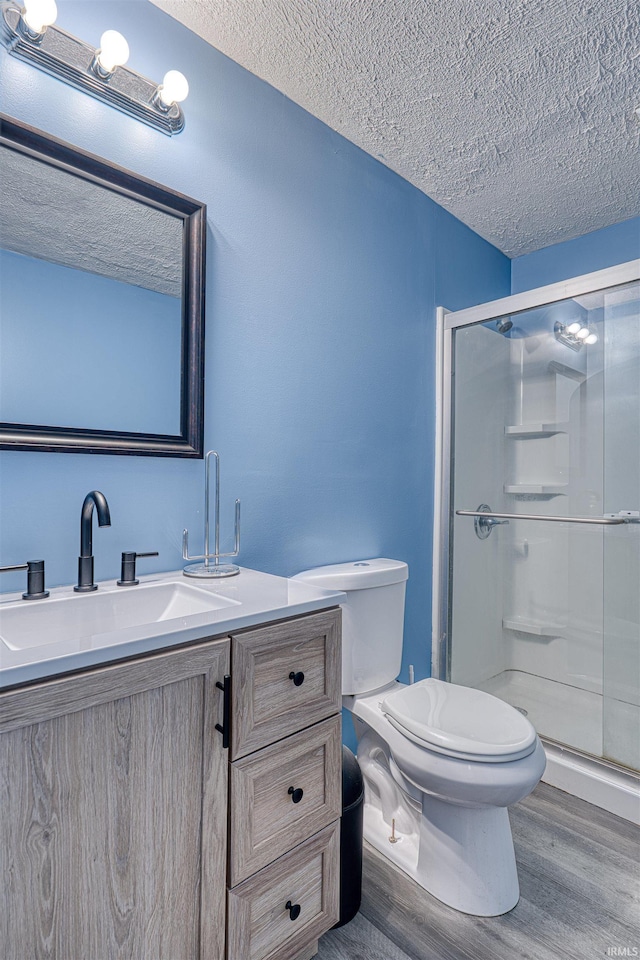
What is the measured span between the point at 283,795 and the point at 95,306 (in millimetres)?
1163

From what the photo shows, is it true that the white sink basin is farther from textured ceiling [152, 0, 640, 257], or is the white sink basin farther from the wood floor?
textured ceiling [152, 0, 640, 257]

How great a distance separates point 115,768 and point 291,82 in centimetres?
185

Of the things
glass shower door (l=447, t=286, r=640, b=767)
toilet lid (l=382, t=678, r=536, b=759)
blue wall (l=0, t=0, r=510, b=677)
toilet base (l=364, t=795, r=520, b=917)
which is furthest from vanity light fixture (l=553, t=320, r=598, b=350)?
toilet base (l=364, t=795, r=520, b=917)

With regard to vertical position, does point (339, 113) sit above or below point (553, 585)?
above

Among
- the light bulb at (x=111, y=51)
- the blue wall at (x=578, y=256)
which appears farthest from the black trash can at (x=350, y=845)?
the blue wall at (x=578, y=256)

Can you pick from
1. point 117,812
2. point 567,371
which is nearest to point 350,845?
point 117,812

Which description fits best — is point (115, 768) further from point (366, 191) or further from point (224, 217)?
point (366, 191)

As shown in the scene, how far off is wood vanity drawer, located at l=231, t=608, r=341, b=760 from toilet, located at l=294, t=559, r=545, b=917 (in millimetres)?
400

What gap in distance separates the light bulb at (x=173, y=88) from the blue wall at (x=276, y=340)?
0.30 feet

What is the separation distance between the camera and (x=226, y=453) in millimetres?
1464

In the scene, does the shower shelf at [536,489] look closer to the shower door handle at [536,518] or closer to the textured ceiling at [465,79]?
the shower door handle at [536,518]

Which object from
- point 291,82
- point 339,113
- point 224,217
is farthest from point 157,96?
point 339,113

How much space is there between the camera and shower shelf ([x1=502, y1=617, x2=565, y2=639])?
6.74 feet

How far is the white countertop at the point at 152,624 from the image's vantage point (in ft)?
2.38
